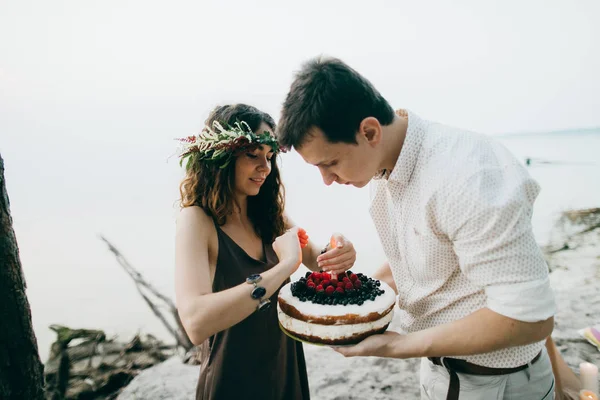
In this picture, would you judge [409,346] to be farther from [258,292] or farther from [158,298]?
[158,298]

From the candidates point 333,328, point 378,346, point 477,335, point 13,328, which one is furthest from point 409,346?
point 13,328

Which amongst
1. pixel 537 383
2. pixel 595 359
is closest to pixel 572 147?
pixel 595 359

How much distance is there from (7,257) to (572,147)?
26.1m

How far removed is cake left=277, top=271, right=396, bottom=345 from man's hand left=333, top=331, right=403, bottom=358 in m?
0.09

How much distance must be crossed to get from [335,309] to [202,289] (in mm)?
621

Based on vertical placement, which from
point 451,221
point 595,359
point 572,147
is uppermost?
point 451,221

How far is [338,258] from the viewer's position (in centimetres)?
195

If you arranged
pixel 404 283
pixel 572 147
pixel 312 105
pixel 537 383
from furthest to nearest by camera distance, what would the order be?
pixel 572 147
pixel 404 283
pixel 537 383
pixel 312 105

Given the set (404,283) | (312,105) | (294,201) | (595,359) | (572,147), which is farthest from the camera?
(572,147)

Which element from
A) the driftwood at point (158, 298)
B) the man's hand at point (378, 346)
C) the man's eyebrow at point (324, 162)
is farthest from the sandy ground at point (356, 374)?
the man's eyebrow at point (324, 162)

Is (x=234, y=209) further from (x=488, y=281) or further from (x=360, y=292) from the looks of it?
(x=488, y=281)

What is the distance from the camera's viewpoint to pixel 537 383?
1.58 metres

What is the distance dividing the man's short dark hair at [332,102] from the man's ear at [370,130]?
0.9 inches

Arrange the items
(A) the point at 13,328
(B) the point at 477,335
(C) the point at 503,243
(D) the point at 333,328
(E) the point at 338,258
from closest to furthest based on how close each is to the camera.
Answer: (C) the point at 503,243
(B) the point at 477,335
(D) the point at 333,328
(E) the point at 338,258
(A) the point at 13,328
